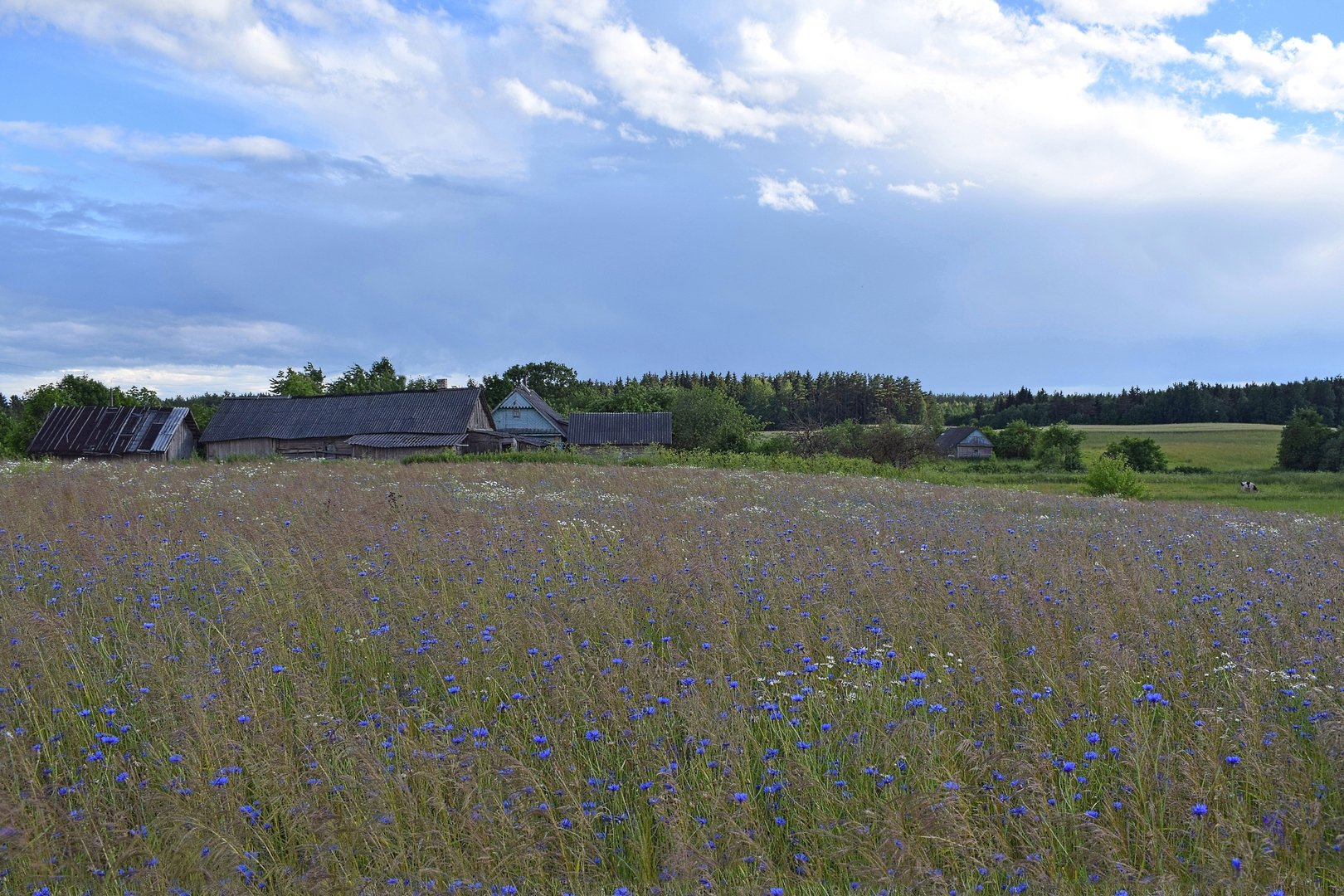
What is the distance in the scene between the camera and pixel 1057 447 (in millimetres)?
74500

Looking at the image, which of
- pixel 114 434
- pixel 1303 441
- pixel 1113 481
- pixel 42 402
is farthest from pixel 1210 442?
pixel 42 402

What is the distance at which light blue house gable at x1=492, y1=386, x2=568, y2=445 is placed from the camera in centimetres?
7731

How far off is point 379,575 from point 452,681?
105 inches

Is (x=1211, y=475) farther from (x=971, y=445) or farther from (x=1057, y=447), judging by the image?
(x=971, y=445)

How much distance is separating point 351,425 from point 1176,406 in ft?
375

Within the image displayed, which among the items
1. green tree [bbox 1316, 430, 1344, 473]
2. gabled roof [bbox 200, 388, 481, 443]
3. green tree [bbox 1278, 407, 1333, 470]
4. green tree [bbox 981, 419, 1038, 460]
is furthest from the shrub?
green tree [bbox 981, 419, 1038, 460]

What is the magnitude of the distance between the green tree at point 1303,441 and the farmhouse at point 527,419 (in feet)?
196

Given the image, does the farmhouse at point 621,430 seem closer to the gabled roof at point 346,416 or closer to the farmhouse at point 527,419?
the farmhouse at point 527,419

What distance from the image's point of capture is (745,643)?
529cm

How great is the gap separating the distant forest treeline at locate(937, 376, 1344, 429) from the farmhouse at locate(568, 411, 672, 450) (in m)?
67.0

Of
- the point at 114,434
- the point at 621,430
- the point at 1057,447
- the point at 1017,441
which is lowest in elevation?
the point at 114,434

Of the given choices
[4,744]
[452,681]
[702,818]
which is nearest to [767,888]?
[702,818]

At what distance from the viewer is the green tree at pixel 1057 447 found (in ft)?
220

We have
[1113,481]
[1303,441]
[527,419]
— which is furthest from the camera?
[527,419]
